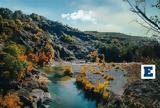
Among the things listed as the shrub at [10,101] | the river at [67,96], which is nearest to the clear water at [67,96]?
the river at [67,96]

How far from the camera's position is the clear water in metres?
110

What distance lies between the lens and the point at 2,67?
118 metres

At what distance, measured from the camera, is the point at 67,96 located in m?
123

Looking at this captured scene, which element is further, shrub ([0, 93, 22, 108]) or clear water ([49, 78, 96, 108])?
clear water ([49, 78, 96, 108])

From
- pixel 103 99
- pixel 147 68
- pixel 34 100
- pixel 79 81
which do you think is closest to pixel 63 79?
pixel 79 81

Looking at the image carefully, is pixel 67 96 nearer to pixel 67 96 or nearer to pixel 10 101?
pixel 67 96

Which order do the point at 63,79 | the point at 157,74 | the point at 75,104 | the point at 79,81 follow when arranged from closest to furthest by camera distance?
the point at 157,74, the point at 75,104, the point at 79,81, the point at 63,79

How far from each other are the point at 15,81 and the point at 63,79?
5104cm

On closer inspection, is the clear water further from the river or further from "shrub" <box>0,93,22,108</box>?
"shrub" <box>0,93,22,108</box>

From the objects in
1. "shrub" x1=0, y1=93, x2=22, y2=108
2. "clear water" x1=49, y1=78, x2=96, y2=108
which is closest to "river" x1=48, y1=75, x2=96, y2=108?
"clear water" x1=49, y1=78, x2=96, y2=108

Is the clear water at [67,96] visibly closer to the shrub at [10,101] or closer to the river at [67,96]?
the river at [67,96]

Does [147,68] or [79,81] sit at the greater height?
[147,68]

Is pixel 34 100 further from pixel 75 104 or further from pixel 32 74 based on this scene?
pixel 32 74

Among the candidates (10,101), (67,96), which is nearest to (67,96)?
(67,96)
